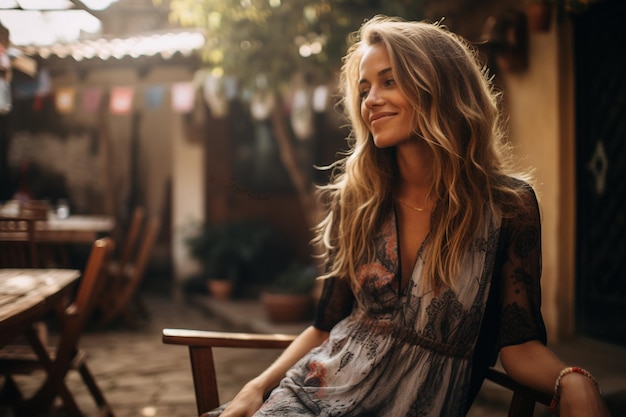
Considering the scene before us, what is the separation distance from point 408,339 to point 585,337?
359cm

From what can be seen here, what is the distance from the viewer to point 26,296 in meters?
2.47

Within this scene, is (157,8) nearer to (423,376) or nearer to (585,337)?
(585,337)

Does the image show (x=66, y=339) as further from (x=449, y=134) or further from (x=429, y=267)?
(x=449, y=134)

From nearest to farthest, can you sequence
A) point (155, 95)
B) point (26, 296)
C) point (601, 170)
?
point (26, 296)
point (601, 170)
point (155, 95)

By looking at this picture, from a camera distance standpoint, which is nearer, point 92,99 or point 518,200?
point 518,200

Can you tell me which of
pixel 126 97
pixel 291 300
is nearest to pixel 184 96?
pixel 126 97

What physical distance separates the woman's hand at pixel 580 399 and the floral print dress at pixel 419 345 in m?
0.24

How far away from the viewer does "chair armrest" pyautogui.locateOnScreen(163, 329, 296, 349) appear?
6.40 feet

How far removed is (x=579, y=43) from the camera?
184 inches

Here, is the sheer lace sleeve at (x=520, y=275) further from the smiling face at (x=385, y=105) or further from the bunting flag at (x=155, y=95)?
the bunting flag at (x=155, y=95)

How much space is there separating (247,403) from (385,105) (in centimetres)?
98

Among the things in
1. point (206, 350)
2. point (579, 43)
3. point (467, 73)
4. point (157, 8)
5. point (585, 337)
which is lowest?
point (585, 337)

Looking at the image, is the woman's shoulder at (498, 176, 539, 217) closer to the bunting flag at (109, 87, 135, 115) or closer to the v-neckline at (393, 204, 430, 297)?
the v-neckline at (393, 204, 430, 297)

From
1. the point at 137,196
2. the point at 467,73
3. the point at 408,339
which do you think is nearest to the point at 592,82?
the point at 467,73
